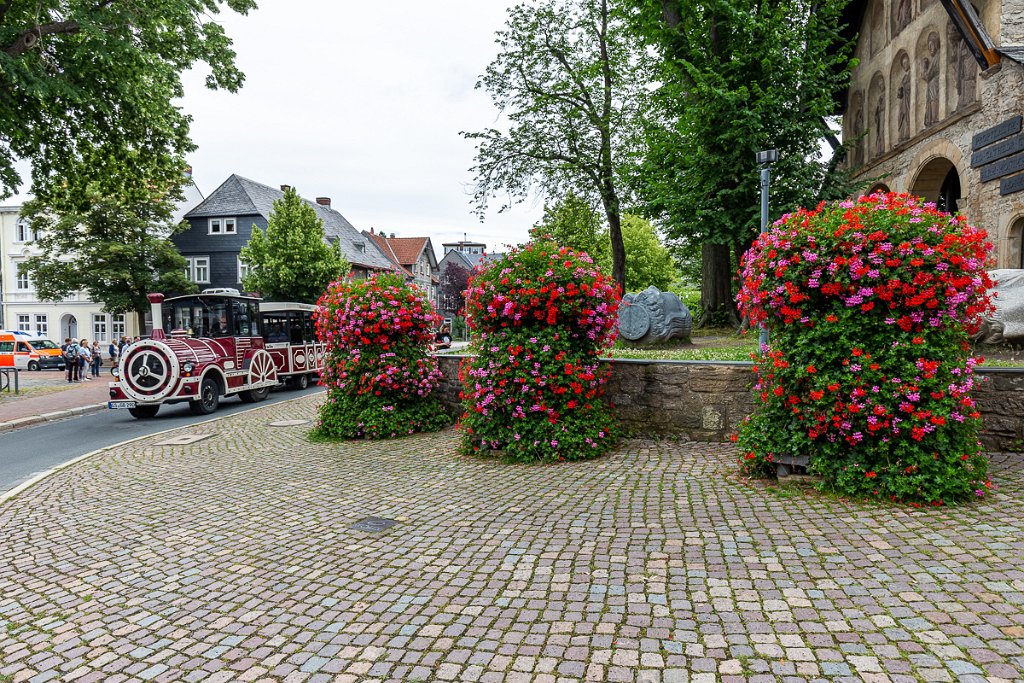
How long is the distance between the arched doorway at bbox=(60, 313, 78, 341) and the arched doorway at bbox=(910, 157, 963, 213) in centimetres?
4952

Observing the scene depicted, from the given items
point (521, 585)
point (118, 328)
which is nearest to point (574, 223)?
point (521, 585)

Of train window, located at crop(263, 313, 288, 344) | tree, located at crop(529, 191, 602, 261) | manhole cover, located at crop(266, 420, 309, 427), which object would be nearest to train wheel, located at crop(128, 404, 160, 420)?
train window, located at crop(263, 313, 288, 344)

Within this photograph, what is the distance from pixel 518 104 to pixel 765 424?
19651 mm

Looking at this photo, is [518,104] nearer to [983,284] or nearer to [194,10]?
[194,10]

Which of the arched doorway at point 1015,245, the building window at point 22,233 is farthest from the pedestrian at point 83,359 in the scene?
the arched doorway at point 1015,245

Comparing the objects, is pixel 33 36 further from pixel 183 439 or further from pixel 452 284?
pixel 452 284

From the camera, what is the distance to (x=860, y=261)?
4.97 metres

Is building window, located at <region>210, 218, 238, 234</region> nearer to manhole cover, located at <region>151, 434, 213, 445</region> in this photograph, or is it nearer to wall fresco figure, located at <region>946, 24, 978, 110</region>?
manhole cover, located at <region>151, 434, 213, 445</region>

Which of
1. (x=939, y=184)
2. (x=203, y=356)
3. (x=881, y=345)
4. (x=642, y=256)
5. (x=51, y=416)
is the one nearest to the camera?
(x=881, y=345)

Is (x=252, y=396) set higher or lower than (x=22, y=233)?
lower

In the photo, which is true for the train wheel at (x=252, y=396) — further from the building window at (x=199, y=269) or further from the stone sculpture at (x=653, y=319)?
the building window at (x=199, y=269)

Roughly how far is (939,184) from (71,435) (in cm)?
2146

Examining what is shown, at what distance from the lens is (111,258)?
31.9 metres

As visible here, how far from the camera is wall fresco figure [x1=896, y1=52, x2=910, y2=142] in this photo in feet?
57.6
